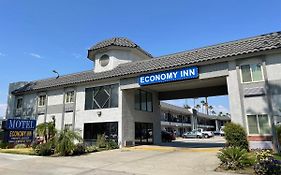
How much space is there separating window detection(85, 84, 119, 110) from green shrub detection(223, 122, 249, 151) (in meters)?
11.2

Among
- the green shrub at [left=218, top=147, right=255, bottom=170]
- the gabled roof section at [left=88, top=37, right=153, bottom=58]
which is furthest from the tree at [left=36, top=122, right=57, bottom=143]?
the green shrub at [left=218, top=147, right=255, bottom=170]

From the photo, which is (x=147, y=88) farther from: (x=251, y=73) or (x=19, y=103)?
(x=19, y=103)

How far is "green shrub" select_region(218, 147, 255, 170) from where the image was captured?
399 inches

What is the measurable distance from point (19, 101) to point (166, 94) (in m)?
20.8

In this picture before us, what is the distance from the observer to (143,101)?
25.4m

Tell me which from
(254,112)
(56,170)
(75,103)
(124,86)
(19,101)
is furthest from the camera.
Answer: (19,101)

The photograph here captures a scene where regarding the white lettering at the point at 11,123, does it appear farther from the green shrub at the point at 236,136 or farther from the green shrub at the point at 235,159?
the green shrub at the point at 235,159

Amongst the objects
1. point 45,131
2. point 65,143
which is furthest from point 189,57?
point 45,131

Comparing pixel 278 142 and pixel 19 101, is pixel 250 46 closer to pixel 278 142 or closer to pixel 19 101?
pixel 278 142

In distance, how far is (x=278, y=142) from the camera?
1441 centimetres

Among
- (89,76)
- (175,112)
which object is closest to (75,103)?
(89,76)

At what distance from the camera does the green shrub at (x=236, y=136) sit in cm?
1509

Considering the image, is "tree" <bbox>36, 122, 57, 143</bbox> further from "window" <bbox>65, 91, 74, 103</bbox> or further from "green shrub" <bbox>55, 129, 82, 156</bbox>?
"window" <bbox>65, 91, 74, 103</bbox>

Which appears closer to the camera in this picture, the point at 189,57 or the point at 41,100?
the point at 189,57
